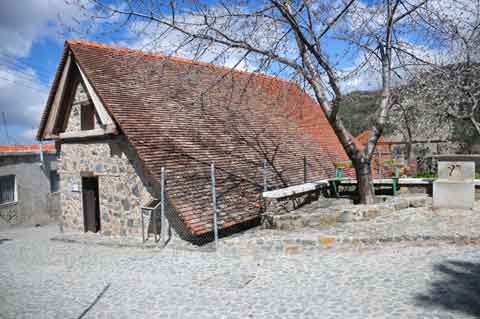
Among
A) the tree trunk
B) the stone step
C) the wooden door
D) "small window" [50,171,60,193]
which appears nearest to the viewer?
the stone step

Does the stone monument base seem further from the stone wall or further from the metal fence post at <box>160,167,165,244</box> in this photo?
the stone wall

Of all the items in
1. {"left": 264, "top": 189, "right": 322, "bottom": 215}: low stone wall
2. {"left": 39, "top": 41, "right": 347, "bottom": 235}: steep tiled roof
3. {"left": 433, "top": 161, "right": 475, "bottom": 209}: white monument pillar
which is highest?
{"left": 39, "top": 41, "right": 347, "bottom": 235}: steep tiled roof

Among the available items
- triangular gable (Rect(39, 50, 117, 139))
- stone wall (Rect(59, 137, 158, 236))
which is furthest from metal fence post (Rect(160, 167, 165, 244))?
triangular gable (Rect(39, 50, 117, 139))

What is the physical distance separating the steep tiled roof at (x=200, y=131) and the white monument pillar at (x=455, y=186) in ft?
13.2

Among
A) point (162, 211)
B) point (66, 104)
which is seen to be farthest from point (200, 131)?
point (66, 104)

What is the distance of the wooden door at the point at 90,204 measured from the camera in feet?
39.0

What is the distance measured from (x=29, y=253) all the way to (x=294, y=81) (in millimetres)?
7726

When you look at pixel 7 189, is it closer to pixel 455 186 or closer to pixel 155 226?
pixel 155 226

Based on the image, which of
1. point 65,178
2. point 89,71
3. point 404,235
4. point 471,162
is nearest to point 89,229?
point 65,178

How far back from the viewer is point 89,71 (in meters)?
10.7

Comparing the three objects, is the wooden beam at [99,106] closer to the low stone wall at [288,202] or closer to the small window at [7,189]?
the low stone wall at [288,202]

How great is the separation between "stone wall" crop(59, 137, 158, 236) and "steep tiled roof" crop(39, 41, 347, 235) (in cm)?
90

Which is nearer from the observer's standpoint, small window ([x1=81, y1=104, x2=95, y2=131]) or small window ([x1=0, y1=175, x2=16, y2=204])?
small window ([x1=81, y1=104, x2=95, y2=131])

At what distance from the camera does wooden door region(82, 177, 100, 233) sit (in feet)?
39.0
